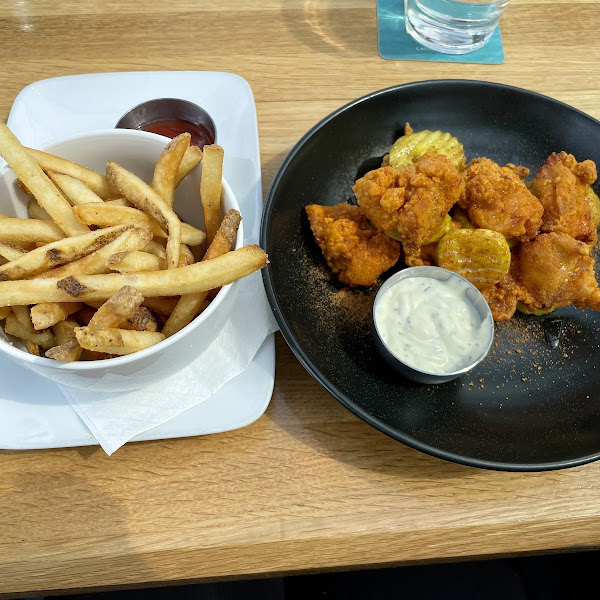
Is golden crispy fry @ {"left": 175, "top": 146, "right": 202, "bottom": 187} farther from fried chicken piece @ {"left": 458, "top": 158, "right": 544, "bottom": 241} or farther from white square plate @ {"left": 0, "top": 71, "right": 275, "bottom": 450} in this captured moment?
fried chicken piece @ {"left": 458, "top": 158, "right": 544, "bottom": 241}

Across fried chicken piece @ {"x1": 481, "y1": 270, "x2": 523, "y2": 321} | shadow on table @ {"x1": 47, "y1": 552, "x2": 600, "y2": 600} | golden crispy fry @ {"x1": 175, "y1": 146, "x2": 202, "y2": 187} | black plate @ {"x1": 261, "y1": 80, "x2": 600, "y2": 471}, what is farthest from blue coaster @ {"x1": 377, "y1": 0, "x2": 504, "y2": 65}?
shadow on table @ {"x1": 47, "y1": 552, "x2": 600, "y2": 600}

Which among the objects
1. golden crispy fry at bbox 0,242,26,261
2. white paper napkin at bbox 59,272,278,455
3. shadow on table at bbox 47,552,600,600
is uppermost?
golden crispy fry at bbox 0,242,26,261

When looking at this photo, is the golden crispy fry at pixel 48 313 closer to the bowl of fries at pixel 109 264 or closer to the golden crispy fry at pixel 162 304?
the bowl of fries at pixel 109 264

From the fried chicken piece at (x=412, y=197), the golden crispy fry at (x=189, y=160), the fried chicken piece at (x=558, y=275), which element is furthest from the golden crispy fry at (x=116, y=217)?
the fried chicken piece at (x=558, y=275)

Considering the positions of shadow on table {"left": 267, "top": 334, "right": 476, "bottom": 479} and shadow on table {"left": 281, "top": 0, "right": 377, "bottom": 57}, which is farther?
shadow on table {"left": 281, "top": 0, "right": 377, "bottom": 57}

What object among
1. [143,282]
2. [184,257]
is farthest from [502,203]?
[143,282]

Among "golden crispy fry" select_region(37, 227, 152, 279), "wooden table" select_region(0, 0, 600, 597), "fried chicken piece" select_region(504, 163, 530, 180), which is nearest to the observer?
"golden crispy fry" select_region(37, 227, 152, 279)

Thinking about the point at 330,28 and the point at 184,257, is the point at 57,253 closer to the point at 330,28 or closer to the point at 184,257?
the point at 184,257
